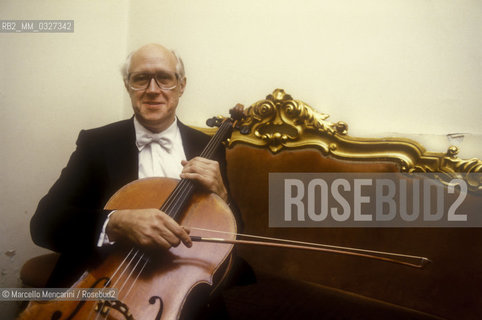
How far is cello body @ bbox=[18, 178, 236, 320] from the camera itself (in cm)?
57

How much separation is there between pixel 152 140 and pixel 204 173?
0.64 feet

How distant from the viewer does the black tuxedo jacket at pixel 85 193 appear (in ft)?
2.28

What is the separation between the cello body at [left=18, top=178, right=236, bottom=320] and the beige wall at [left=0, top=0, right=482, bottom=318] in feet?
1.10

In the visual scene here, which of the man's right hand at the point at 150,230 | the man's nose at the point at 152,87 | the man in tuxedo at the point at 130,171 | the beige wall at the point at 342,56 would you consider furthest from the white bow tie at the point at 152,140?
the beige wall at the point at 342,56

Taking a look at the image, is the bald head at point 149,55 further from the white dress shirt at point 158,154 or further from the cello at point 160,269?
the cello at point 160,269

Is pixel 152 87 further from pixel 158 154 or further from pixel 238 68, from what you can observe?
pixel 238 68

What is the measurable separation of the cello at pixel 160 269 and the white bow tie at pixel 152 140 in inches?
5.0

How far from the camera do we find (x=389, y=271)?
0.90 m

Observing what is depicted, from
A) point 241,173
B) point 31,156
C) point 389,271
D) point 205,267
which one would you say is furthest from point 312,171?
point 31,156

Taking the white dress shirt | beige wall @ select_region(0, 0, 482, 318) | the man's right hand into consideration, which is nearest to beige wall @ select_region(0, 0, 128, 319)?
beige wall @ select_region(0, 0, 482, 318)

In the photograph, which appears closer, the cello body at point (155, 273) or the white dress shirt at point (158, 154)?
the cello body at point (155, 273)

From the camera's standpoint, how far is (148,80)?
0.81m

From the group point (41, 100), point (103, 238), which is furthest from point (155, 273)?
point (41, 100)

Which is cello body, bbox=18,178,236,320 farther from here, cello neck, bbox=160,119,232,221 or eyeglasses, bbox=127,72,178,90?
eyeglasses, bbox=127,72,178,90
